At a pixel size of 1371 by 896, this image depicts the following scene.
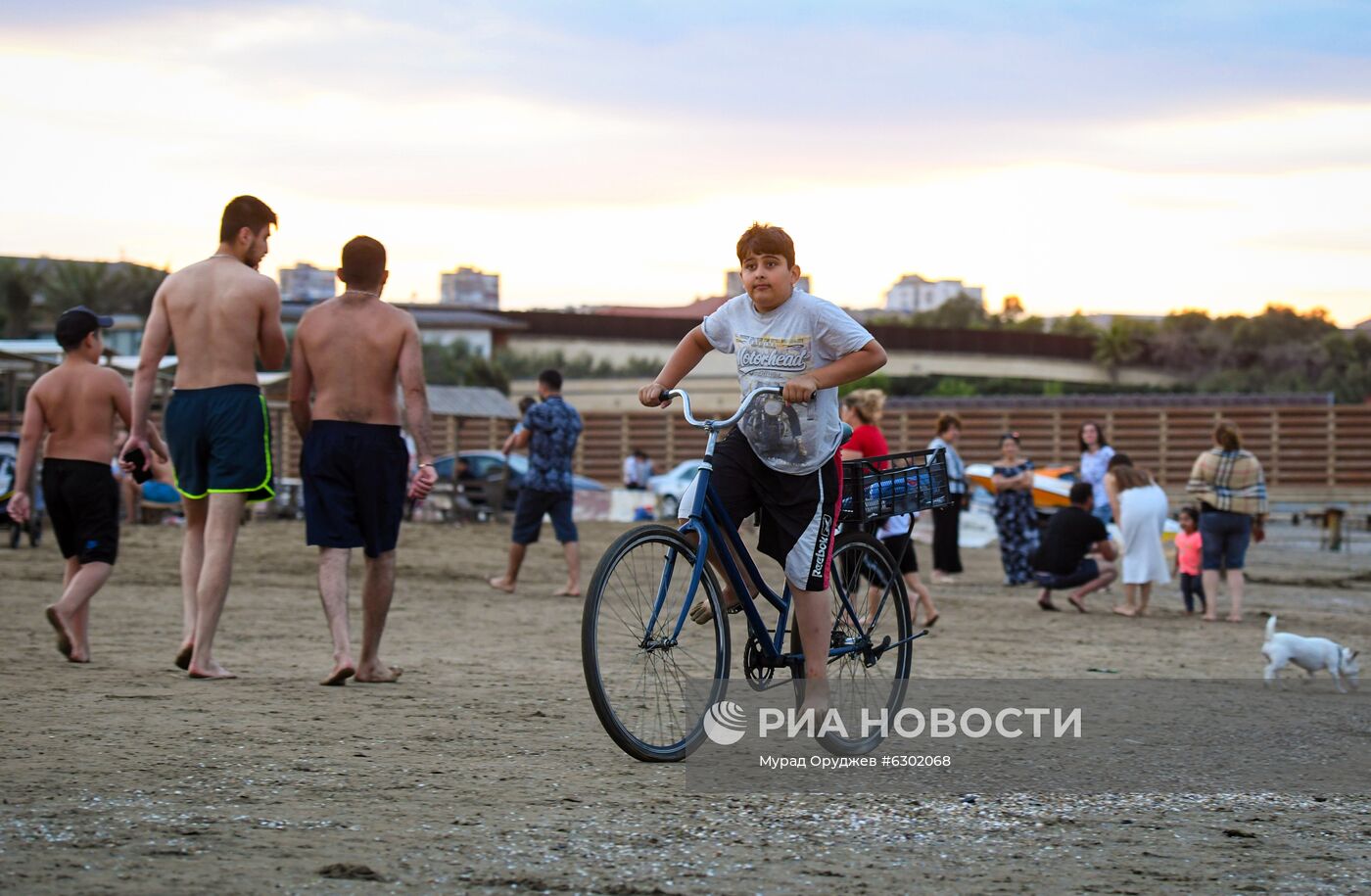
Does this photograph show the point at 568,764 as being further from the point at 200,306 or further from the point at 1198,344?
the point at 1198,344

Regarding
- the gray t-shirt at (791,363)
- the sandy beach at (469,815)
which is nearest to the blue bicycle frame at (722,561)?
the gray t-shirt at (791,363)

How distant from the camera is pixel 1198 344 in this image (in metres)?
84.7

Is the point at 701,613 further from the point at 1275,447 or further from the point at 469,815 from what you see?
the point at 1275,447

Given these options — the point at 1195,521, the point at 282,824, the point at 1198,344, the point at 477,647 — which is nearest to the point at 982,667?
the point at 477,647

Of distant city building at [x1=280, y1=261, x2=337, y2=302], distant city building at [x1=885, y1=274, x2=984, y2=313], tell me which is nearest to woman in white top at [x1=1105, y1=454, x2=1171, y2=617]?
distant city building at [x1=280, y1=261, x2=337, y2=302]

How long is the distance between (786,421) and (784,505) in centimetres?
28

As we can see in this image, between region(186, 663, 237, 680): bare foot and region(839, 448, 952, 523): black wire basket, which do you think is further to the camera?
region(186, 663, 237, 680): bare foot

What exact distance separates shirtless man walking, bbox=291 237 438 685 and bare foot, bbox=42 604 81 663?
1.42 meters

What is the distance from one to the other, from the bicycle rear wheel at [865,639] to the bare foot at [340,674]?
2195 mm

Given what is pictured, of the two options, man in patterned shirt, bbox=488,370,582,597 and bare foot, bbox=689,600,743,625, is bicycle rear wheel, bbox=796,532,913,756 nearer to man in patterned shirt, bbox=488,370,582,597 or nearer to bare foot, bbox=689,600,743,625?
bare foot, bbox=689,600,743,625

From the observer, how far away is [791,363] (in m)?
5.52

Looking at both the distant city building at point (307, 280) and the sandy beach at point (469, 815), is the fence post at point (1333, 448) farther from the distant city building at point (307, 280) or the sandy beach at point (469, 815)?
the distant city building at point (307, 280)

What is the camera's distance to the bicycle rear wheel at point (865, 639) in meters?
5.96

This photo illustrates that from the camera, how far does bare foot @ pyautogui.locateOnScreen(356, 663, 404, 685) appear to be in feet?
23.9
